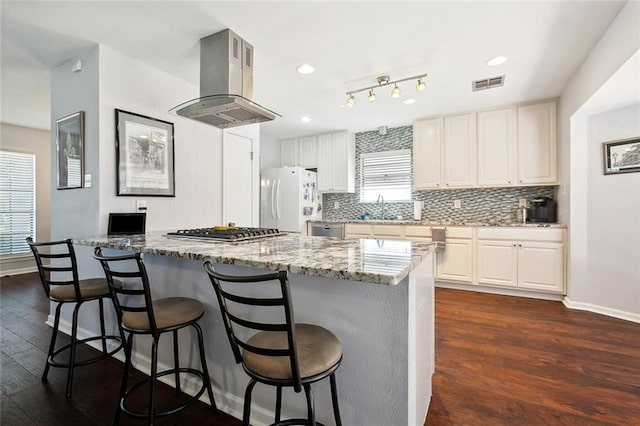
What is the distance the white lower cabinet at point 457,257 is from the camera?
371 cm

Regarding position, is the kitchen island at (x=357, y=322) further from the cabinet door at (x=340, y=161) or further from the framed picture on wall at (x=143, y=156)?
the cabinet door at (x=340, y=161)

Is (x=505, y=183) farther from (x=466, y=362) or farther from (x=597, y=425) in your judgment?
(x=597, y=425)

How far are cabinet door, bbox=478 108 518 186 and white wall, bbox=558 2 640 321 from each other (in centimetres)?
51

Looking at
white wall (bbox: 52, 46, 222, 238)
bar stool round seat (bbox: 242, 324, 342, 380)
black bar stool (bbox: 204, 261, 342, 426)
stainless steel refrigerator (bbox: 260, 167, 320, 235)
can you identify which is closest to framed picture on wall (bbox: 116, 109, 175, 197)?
white wall (bbox: 52, 46, 222, 238)

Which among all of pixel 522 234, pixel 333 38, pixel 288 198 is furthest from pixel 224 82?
pixel 522 234

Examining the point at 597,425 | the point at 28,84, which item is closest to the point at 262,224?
the point at 28,84

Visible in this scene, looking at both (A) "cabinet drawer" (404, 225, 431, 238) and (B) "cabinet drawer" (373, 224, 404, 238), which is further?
(B) "cabinet drawer" (373, 224, 404, 238)

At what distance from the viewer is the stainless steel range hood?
6.75 feet

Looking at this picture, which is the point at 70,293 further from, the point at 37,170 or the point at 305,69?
the point at 37,170

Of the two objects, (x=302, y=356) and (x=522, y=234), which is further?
(x=522, y=234)

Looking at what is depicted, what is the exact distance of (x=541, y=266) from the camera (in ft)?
11.0

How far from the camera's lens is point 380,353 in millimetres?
1165

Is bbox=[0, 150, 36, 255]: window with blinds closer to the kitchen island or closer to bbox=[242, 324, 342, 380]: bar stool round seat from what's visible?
the kitchen island

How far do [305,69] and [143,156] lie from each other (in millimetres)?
1663
